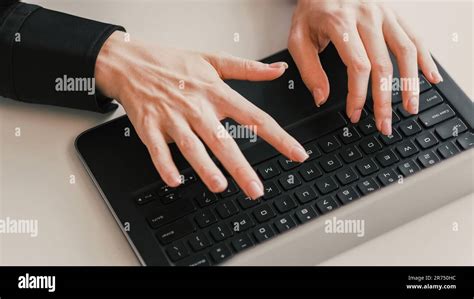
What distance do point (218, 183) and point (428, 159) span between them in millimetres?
270

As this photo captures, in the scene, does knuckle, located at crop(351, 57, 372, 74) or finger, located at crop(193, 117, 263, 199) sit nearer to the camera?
finger, located at crop(193, 117, 263, 199)

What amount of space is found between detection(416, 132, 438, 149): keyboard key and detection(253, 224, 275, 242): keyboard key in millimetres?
233

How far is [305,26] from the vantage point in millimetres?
974

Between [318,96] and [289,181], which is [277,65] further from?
[289,181]

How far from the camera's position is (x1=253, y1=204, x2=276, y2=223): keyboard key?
30.7 inches

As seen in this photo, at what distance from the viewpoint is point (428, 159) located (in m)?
0.84

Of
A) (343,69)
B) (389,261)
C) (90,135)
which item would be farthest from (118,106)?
(389,261)

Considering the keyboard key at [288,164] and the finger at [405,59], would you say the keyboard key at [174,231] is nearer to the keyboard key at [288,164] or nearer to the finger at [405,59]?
the keyboard key at [288,164]

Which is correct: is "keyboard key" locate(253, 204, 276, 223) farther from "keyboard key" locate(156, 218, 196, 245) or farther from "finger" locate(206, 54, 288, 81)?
"finger" locate(206, 54, 288, 81)

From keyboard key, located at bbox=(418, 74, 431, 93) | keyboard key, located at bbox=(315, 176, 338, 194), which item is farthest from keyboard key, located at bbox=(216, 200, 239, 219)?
keyboard key, located at bbox=(418, 74, 431, 93)
